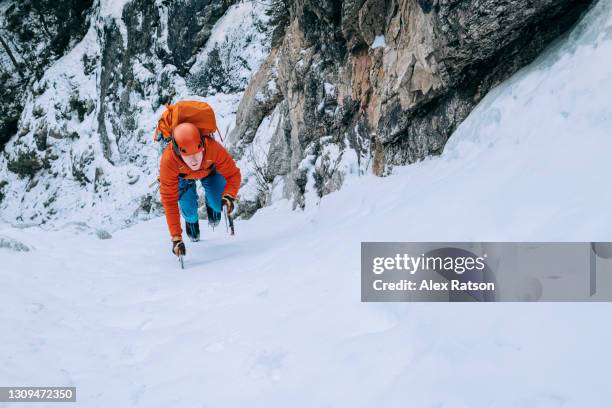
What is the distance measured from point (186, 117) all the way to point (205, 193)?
1413 mm

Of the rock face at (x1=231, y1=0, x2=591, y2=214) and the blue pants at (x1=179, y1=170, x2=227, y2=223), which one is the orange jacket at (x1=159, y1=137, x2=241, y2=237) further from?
the rock face at (x1=231, y1=0, x2=591, y2=214)

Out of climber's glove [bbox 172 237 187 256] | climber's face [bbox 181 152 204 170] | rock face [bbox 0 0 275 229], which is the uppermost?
rock face [bbox 0 0 275 229]

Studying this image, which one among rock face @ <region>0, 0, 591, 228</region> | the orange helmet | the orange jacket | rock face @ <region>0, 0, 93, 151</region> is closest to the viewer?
rock face @ <region>0, 0, 591, 228</region>

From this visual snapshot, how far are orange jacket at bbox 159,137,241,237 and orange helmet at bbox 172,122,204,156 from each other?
182 millimetres

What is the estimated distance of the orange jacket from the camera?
4.26 meters

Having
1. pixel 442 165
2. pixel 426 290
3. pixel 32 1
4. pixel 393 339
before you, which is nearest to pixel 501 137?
pixel 442 165

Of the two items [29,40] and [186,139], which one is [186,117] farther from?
[29,40]

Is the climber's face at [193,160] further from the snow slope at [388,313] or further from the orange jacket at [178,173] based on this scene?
the snow slope at [388,313]

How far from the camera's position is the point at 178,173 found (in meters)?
4.40

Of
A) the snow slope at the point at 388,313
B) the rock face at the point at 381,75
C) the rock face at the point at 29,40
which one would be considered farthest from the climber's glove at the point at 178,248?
the rock face at the point at 29,40

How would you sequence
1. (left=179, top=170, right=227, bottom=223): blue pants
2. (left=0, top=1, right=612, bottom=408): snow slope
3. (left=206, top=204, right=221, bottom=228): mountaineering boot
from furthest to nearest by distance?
(left=206, top=204, right=221, bottom=228): mountaineering boot
(left=179, top=170, right=227, bottom=223): blue pants
(left=0, top=1, right=612, bottom=408): snow slope

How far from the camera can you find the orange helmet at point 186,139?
397 cm

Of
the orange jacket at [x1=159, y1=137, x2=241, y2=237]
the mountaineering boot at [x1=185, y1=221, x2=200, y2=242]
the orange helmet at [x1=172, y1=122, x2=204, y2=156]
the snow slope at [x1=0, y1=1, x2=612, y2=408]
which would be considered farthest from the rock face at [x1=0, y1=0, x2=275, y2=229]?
the snow slope at [x1=0, y1=1, x2=612, y2=408]

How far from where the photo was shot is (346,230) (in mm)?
3312
